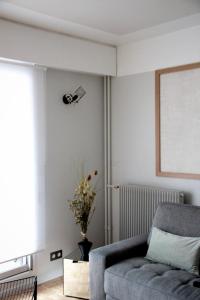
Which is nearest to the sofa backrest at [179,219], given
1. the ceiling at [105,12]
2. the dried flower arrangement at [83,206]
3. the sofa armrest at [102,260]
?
the sofa armrest at [102,260]

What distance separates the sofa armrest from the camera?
2916mm

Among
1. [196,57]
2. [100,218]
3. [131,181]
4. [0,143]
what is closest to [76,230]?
[100,218]

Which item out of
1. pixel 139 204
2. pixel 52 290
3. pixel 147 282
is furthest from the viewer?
pixel 139 204

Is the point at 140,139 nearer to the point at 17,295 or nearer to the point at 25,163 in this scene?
the point at 25,163

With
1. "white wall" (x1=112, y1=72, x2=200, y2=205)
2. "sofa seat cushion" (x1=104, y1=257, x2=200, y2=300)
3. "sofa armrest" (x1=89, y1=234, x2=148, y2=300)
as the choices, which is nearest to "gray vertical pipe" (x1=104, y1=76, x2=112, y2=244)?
"white wall" (x1=112, y1=72, x2=200, y2=205)

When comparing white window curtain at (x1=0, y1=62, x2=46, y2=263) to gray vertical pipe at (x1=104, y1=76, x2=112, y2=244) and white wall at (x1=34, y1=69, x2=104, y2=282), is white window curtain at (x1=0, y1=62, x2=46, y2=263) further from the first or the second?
gray vertical pipe at (x1=104, y1=76, x2=112, y2=244)

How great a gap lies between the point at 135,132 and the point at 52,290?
1.89 m

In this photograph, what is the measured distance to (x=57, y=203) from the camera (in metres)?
3.86

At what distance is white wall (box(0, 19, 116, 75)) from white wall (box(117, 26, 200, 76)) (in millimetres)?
164

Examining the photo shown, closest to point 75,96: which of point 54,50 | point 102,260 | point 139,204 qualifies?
point 54,50

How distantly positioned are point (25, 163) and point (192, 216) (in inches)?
63.9

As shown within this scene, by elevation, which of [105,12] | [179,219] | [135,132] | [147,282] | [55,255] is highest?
[105,12]

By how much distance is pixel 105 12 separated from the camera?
10.1 feet

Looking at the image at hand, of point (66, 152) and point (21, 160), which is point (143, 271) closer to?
point (21, 160)
